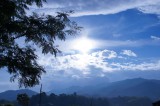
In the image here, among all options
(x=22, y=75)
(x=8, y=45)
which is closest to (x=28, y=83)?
(x=22, y=75)

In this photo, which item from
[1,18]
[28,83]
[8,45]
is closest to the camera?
[1,18]

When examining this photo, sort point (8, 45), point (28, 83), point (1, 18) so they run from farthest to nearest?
point (28, 83), point (8, 45), point (1, 18)

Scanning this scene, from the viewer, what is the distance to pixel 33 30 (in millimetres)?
13633

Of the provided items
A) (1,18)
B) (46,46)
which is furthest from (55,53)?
(1,18)

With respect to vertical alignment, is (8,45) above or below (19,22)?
below

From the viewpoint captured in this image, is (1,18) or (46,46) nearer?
(1,18)

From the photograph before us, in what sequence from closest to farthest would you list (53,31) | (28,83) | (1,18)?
(1,18), (53,31), (28,83)

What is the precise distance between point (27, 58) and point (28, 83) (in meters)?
1.76

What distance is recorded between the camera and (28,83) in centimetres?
1512

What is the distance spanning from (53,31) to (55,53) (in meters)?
1.30

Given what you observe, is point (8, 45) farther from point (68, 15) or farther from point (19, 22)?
point (68, 15)

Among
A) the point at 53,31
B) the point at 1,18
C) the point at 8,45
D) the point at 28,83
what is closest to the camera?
the point at 1,18

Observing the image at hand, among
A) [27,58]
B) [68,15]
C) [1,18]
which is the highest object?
[68,15]

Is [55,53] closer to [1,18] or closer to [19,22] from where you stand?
[19,22]
